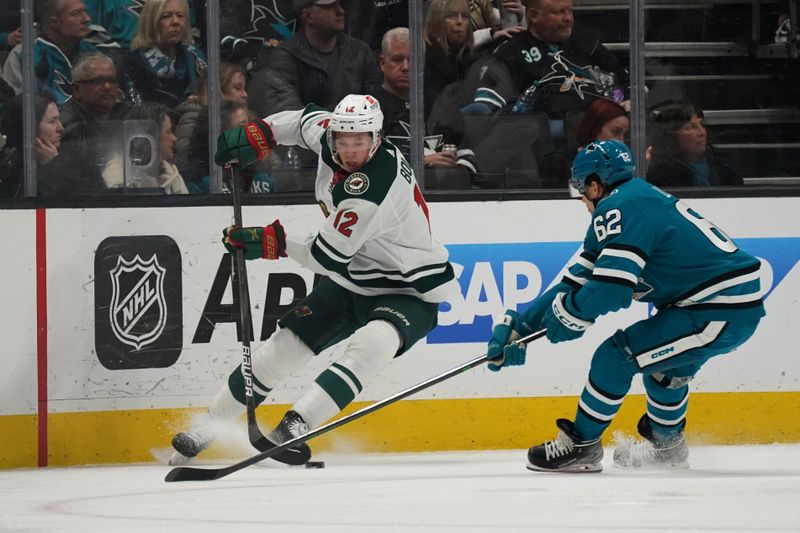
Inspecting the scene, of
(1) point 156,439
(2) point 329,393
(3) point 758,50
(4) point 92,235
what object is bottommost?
(1) point 156,439

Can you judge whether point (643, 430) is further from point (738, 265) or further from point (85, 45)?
point (85, 45)

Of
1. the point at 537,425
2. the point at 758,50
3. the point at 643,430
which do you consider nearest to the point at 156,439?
the point at 537,425

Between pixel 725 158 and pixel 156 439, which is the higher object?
pixel 725 158

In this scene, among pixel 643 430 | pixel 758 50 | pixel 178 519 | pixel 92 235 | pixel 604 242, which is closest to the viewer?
pixel 178 519

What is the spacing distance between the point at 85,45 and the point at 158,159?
0.46 metres

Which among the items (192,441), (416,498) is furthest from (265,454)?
(416,498)

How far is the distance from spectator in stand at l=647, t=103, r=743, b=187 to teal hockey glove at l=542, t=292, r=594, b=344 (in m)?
1.22

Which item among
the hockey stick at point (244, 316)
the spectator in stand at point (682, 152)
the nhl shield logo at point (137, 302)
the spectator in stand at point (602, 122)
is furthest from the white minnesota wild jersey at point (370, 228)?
the spectator in stand at point (682, 152)

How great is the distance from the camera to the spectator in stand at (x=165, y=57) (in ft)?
15.8

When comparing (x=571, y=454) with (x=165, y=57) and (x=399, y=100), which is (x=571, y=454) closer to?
(x=399, y=100)

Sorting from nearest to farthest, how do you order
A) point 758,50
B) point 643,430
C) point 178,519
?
point 178,519, point 643,430, point 758,50

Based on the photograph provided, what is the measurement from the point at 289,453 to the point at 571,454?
33.3 inches

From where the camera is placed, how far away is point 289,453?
4.15 meters

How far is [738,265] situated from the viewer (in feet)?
13.1
